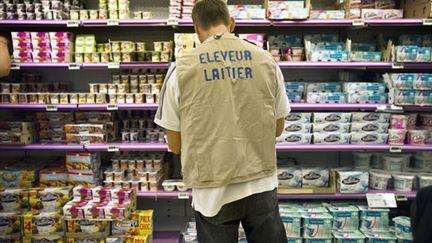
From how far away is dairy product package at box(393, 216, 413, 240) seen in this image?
358cm

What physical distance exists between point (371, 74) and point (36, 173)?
3.67 metres

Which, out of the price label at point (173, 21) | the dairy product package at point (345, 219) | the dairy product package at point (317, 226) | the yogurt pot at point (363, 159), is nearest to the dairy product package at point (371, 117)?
the yogurt pot at point (363, 159)

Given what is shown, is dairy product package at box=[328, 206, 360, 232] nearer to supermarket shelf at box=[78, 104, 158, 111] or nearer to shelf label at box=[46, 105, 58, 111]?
supermarket shelf at box=[78, 104, 158, 111]

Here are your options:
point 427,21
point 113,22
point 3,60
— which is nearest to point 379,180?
point 427,21

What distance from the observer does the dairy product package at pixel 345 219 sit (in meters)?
3.73

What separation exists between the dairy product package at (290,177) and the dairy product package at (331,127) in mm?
462

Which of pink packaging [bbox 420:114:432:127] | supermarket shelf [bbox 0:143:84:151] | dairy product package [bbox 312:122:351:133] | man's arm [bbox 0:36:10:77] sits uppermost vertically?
man's arm [bbox 0:36:10:77]

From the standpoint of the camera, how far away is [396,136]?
3.79m

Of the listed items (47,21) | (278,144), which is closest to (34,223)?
(47,21)

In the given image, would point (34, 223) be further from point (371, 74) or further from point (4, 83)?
point (371, 74)

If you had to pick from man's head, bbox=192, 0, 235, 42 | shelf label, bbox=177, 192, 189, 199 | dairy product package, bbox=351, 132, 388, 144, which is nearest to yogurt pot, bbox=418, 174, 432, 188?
dairy product package, bbox=351, 132, 388, 144

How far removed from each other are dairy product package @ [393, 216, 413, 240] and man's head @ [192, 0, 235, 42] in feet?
9.02

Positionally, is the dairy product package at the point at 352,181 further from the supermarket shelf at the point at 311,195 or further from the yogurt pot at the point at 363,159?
the yogurt pot at the point at 363,159

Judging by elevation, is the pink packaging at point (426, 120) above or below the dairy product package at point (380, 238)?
above
